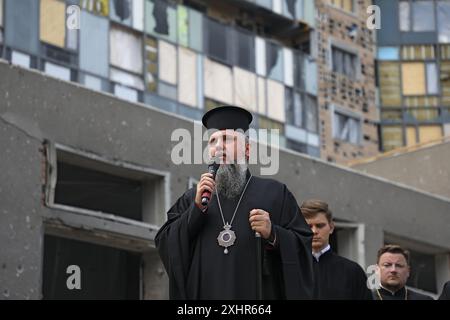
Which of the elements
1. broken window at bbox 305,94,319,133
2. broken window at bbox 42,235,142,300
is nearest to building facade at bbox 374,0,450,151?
broken window at bbox 305,94,319,133

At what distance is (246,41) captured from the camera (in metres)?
42.1

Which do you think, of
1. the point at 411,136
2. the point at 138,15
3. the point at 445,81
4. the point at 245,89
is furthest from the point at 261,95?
the point at 445,81

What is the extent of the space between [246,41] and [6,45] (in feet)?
35.8

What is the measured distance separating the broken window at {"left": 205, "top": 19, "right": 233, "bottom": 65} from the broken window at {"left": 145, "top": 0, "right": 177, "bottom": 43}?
1.52 metres

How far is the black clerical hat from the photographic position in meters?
9.01

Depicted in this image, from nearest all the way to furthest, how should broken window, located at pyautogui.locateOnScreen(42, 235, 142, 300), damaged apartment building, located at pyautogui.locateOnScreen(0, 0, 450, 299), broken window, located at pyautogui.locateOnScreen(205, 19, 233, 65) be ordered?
damaged apartment building, located at pyautogui.locateOnScreen(0, 0, 450, 299), broken window, located at pyautogui.locateOnScreen(42, 235, 142, 300), broken window, located at pyautogui.locateOnScreen(205, 19, 233, 65)

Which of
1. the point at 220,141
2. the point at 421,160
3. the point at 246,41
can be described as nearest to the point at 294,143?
the point at 246,41

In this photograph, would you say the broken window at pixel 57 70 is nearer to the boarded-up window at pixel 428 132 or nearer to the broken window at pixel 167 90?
the broken window at pixel 167 90

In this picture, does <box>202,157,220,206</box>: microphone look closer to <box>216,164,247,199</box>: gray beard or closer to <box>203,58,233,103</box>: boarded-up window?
<box>216,164,247,199</box>: gray beard

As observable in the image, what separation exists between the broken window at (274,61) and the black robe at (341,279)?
3216 cm

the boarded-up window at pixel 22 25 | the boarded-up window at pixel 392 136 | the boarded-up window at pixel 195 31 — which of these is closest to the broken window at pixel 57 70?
the boarded-up window at pixel 22 25

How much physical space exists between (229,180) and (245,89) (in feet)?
108

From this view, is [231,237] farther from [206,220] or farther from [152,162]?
[152,162]

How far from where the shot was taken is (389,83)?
53375mm
